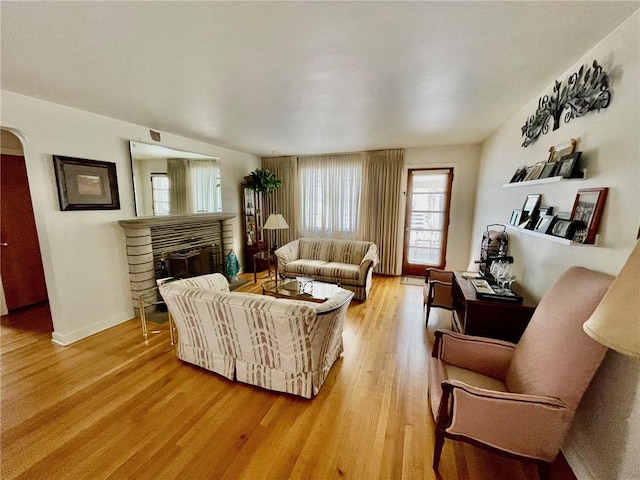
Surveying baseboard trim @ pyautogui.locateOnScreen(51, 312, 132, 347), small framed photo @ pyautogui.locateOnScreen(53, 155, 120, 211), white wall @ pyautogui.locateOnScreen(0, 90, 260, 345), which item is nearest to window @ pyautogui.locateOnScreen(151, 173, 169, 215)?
white wall @ pyautogui.locateOnScreen(0, 90, 260, 345)

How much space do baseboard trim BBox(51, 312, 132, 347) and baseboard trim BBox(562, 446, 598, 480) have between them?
430 centimetres

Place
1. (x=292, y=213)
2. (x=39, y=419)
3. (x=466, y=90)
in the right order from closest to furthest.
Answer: (x=39, y=419) → (x=466, y=90) → (x=292, y=213)

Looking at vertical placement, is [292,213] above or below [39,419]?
above

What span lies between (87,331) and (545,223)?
4551mm

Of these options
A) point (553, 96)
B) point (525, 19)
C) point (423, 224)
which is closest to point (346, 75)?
point (525, 19)

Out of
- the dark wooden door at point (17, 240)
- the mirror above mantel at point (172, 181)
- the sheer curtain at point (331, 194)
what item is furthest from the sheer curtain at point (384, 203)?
the dark wooden door at point (17, 240)

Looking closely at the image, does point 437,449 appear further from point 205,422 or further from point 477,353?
point 205,422

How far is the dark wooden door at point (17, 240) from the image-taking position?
3.29 m

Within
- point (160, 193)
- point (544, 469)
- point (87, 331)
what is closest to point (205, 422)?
point (544, 469)

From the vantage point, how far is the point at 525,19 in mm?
1307

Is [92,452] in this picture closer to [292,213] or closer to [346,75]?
[346,75]

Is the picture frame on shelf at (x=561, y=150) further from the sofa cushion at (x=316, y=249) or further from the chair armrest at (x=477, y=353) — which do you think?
the sofa cushion at (x=316, y=249)

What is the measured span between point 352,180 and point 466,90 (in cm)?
300

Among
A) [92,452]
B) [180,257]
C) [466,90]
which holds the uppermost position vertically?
[466,90]
